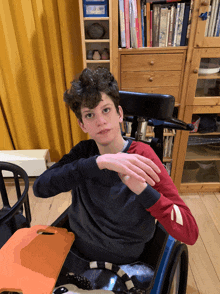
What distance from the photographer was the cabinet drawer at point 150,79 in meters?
1.58

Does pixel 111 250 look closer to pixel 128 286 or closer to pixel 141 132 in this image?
pixel 128 286

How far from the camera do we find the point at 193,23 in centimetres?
141

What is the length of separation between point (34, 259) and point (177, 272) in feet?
2.20

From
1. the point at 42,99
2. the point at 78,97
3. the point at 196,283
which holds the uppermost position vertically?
the point at 78,97

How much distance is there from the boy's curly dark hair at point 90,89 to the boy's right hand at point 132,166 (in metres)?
0.20

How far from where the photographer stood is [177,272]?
0.97 meters

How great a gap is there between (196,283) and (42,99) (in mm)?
2017

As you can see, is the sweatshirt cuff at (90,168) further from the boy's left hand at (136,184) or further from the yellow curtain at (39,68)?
the yellow curtain at (39,68)

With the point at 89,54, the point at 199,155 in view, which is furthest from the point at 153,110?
the point at 199,155

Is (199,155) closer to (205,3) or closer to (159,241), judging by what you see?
(205,3)

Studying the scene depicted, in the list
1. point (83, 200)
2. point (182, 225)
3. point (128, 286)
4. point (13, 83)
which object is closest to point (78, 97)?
point (83, 200)

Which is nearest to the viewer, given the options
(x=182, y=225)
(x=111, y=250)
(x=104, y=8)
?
(x=182, y=225)

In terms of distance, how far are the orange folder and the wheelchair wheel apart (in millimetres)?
387

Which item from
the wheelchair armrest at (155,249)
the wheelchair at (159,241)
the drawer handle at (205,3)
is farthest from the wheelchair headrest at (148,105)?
the drawer handle at (205,3)
